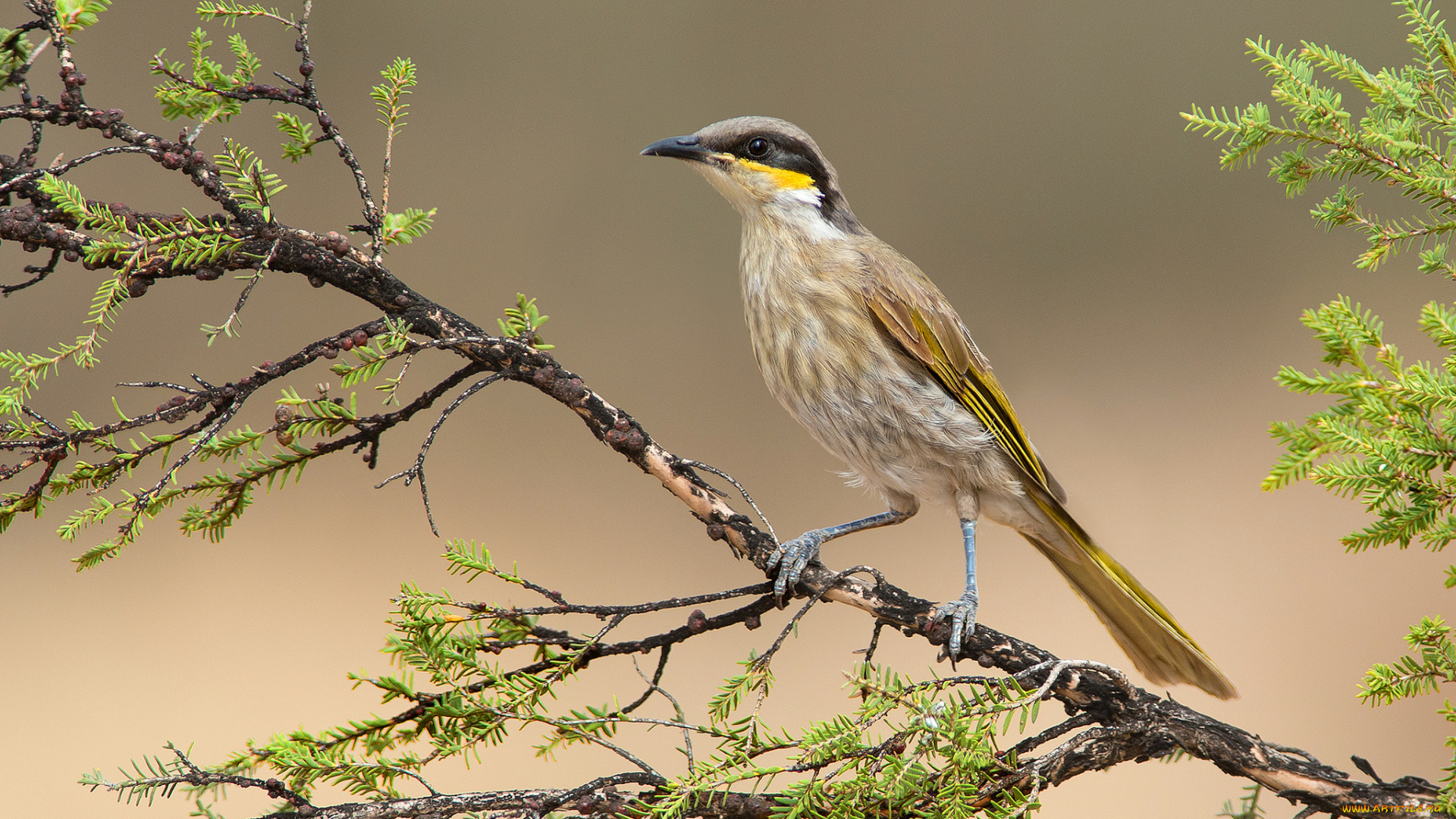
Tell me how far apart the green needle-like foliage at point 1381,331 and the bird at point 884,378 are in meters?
0.51

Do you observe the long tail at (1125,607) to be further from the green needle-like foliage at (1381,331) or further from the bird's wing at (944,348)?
the green needle-like foliage at (1381,331)

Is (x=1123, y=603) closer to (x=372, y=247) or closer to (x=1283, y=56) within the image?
(x=1283, y=56)

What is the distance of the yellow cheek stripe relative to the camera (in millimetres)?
1538

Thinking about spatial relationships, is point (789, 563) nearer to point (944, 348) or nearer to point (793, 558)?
point (793, 558)

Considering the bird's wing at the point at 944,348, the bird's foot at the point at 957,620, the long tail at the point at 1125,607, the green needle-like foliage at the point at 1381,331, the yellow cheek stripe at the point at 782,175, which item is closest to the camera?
the green needle-like foliage at the point at 1381,331

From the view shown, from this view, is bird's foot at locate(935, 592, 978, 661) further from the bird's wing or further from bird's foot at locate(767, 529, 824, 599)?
the bird's wing

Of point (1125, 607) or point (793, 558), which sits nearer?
point (793, 558)

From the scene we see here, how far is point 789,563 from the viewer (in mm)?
1182

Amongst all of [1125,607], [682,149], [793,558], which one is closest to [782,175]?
[682,149]

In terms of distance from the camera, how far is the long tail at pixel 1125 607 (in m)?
1.32

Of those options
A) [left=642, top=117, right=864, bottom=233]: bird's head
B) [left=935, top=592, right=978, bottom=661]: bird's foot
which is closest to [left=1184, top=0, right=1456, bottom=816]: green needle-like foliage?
[left=935, top=592, right=978, bottom=661]: bird's foot

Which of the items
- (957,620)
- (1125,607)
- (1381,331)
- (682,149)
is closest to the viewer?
(1381,331)

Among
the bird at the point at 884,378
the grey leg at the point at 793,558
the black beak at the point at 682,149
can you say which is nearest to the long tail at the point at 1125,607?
the bird at the point at 884,378

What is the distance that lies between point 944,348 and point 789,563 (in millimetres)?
477
